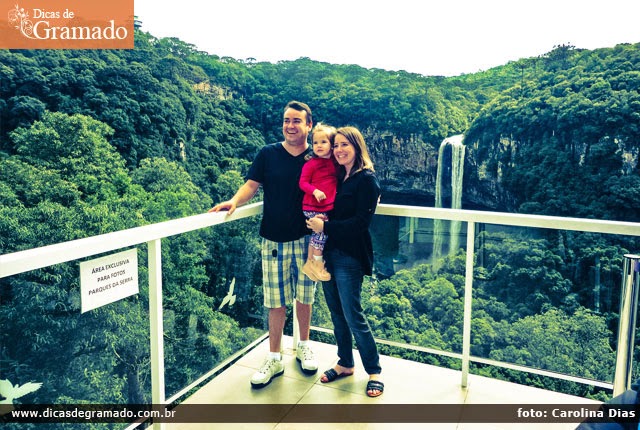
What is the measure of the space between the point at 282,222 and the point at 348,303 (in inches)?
19.4

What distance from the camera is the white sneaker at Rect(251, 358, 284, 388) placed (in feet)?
7.15

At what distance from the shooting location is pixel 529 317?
2.11 meters

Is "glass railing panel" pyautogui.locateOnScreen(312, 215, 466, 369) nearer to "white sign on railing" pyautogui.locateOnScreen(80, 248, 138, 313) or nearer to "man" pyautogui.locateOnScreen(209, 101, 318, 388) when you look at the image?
"man" pyautogui.locateOnScreen(209, 101, 318, 388)

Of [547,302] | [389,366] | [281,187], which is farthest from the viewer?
[389,366]

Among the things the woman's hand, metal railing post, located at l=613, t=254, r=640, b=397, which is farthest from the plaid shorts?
metal railing post, located at l=613, t=254, r=640, b=397

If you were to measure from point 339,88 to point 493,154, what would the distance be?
1181 cm

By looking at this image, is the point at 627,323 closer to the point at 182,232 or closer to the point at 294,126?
the point at 294,126

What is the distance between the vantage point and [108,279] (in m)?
1.52

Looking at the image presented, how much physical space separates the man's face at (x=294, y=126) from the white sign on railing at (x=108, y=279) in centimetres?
91

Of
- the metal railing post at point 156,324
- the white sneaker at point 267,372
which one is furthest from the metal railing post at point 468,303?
the metal railing post at point 156,324

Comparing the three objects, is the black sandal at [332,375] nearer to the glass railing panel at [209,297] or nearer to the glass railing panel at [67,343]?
the glass railing panel at [209,297]

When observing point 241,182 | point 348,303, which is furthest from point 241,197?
point 241,182

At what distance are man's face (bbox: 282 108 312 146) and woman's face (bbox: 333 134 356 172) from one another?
0.23 meters

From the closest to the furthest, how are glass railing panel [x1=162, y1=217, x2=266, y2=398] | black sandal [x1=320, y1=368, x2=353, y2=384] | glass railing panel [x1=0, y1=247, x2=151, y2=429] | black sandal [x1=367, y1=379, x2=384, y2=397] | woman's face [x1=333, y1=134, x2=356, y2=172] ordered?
glass railing panel [x1=0, y1=247, x2=151, y2=429] → glass railing panel [x1=162, y1=217, x2=266, y2=398] → woman's face [x1=333, y1=134, x2=356, y2=172] → black sandal [x1=367, y1=379, x2=384, y2=397] → black sandal [x1=320, y1=368, x2=353, y2=384]
